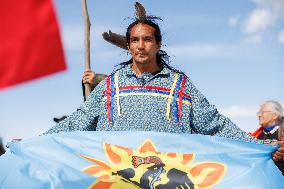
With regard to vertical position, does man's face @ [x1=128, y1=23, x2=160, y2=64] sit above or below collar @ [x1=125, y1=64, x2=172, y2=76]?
above

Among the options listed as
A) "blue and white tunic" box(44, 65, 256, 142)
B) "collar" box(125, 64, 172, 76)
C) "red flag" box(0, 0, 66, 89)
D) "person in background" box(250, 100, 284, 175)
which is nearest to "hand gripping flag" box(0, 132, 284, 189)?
"blue and white tunic" box(44, 65, 256, 142)

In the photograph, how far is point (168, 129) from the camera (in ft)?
14.9

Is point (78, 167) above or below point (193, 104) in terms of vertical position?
below

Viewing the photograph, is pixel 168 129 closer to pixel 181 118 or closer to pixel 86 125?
pixel 181 118

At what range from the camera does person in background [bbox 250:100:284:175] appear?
6.75 metres

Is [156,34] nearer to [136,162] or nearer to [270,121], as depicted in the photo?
[136,162]

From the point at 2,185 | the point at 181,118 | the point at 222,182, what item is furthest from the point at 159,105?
the point at 2,185

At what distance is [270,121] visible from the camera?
22.3 feet

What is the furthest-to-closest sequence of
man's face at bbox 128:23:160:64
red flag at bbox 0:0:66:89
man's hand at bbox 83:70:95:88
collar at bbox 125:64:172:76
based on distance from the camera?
man's hand at bbox 83:70:95:88 → collar at bbox 125:64:172:76 → man's face at bbox 128:23:160:64 → red flag at bbox 0:0:66:89

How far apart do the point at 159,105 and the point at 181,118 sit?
18 centimetres

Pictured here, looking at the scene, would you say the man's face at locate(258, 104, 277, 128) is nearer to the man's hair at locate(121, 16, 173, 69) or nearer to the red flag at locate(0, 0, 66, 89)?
the man's hair at locate(121, 16, 173, 69)

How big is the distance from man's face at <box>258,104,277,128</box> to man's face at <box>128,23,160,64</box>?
2540 mm

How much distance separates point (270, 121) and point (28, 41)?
3.62m

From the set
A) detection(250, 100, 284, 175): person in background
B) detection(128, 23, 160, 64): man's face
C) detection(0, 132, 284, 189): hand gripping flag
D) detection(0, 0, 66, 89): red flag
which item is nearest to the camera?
detection(0, 0, 66, 89): red flag
